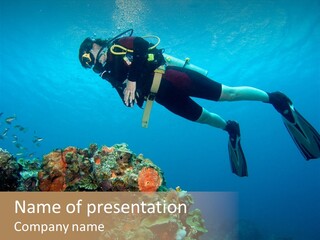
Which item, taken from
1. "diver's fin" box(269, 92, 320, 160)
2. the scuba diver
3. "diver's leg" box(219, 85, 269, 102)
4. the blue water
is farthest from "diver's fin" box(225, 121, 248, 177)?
the blue water

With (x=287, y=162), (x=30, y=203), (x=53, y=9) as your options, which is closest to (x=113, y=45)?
(x=30, y=203)

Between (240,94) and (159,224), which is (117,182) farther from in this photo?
(240,94)

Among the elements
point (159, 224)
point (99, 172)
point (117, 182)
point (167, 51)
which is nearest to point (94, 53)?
point (99, 172)

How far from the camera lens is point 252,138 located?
73.9m

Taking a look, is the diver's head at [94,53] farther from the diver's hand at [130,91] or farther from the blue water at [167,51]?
the blue water at [167,51]

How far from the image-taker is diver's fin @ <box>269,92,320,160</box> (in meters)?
7.73

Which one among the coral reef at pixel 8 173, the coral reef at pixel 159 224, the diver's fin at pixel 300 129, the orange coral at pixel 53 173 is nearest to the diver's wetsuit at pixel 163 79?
the orange coral at pixel 53 173

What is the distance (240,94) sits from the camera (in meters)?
7.47

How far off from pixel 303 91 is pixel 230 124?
41.0 metres

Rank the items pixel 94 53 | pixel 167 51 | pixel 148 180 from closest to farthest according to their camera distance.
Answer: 1. pixel 148 180
2. pixel 94 53
3. pixel 167 51

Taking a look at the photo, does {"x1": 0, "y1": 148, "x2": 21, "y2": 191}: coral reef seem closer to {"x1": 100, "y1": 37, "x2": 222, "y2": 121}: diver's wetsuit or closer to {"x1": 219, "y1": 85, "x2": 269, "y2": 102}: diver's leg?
{"x1": 100, "y1": 37, "x2": 222, "y2": 121}: diver's wetsuit

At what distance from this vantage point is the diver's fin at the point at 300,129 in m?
7.73

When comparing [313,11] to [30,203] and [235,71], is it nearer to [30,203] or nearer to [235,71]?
[235,71]

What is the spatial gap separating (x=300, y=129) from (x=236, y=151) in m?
1.97
